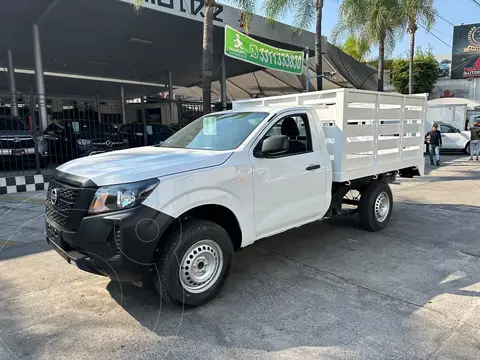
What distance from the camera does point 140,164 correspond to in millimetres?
3590

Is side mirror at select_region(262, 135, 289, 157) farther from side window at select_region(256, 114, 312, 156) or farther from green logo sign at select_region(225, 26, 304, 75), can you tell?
green logo sign at select_region(225, 26, 304, 75)

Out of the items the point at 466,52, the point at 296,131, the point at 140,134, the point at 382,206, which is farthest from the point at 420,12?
the point at 466,52

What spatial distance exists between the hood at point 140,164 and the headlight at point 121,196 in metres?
A: 0.05

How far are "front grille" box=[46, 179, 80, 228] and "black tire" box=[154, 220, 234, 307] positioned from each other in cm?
91

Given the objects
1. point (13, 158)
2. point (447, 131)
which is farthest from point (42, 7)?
point (447, 131)

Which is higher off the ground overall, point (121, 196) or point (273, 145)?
point (273, 145)

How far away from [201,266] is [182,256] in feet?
1.07

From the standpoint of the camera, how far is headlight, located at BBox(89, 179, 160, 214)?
3232 millimetres

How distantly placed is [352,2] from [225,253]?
1428cm

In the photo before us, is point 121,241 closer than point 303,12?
Yes

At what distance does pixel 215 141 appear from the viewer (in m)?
4.48

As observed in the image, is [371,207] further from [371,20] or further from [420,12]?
[420,12]

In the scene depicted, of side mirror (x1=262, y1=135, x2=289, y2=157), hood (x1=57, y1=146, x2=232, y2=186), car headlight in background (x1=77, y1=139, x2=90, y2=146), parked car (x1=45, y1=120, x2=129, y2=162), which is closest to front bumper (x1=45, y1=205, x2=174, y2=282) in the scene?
hood (x1=57, y1=146, x2=232, y2=186)

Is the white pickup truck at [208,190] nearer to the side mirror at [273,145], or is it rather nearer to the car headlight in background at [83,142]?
the side mirror at [273,145]
